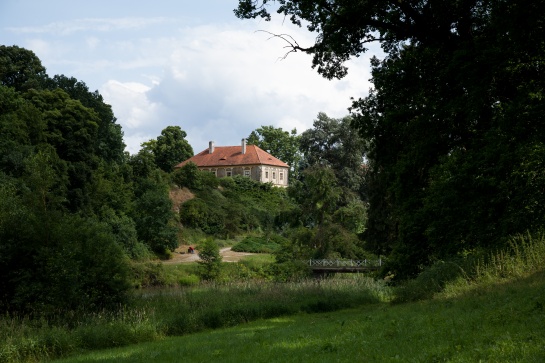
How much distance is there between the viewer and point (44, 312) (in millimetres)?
19844

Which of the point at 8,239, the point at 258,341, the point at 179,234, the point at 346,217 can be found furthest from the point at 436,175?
the point at 179,234

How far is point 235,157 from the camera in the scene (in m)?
85.4

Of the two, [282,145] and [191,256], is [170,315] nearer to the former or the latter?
[191,256]

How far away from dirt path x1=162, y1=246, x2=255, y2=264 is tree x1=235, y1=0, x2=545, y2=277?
25.9m

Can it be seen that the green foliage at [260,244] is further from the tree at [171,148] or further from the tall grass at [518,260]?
the tall grass at [518,260]

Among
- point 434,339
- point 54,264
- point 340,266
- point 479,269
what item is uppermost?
point 479,269

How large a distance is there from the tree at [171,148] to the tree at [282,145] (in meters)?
14.9

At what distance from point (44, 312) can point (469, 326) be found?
52.5 feet

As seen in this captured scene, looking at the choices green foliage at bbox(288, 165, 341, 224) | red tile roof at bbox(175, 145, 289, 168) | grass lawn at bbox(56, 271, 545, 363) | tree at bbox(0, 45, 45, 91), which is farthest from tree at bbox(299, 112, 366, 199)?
grass lawn at bbox(56, 271, 545, 363)

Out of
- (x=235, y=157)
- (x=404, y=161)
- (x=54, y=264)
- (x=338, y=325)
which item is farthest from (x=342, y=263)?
(x=235, y=157)

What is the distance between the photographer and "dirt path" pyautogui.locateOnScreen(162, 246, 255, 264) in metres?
42.6

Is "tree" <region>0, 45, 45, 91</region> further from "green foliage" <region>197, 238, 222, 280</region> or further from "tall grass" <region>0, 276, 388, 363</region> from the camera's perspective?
"tall grass" <region>0, 276, 388, 363</region>

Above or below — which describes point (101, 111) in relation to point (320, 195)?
above

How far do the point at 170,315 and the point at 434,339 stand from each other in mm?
14371
